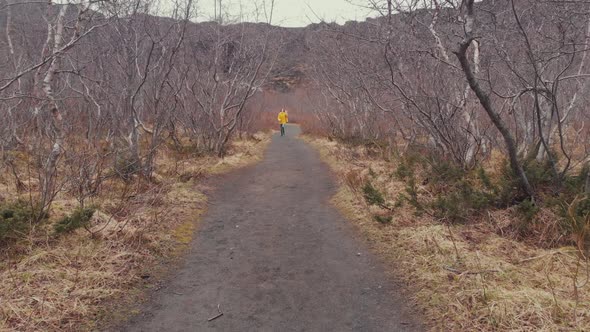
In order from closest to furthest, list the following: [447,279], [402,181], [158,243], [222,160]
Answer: [447,279]
[158,243]
[402,181]
[222,160]

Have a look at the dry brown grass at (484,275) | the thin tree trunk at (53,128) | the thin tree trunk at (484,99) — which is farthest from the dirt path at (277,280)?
the thin tree trunk at (484,99)

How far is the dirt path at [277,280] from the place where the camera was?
3391mm

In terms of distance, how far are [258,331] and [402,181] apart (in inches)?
221

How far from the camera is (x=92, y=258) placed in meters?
Answer: 4.25

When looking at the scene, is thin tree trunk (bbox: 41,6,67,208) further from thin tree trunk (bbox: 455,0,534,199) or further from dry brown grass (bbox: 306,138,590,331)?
thin tree trunk (bbox: 455,0,534,199)

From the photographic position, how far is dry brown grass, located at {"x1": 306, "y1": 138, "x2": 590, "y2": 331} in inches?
120

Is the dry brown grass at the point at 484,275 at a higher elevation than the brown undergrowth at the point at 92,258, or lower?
higher

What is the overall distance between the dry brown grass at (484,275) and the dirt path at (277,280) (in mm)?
306

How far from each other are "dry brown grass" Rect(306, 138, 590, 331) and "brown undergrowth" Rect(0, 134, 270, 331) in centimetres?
284

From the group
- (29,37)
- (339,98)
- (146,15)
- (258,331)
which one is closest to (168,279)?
(258,331)

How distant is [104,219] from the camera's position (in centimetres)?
541

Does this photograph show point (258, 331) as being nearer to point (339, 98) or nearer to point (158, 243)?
point (158, 243)

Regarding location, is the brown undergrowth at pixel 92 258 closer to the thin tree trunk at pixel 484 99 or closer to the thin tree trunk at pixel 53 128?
the thin tree trunk at pixel 53 128

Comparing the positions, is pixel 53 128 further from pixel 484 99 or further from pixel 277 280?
pixel 484 99
